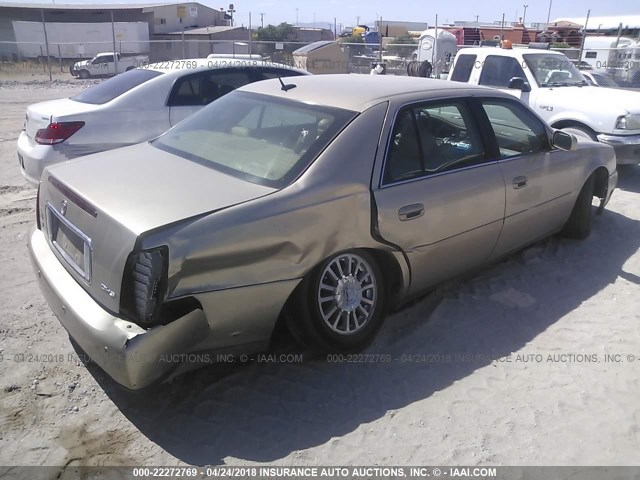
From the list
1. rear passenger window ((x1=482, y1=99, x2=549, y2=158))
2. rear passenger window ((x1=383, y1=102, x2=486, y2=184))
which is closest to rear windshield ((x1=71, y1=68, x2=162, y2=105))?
rear passenger window ((x1=383, y1=102, x2=486, y2=184))

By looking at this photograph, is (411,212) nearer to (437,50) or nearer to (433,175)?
(433,175)

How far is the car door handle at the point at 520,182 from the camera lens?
430 cm

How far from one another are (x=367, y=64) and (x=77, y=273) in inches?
855

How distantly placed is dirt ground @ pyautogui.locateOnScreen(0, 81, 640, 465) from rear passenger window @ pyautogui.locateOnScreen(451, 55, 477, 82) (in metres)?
5.78

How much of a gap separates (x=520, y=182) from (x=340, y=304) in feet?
6.37

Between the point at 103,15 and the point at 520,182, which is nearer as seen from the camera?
the point at 520,182

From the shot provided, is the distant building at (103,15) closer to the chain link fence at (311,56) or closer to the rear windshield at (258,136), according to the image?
the chain link fence at (311,56)

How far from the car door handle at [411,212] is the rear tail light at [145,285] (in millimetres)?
1531

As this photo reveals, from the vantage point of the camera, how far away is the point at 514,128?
15.2 ft

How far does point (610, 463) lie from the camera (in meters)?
2.77

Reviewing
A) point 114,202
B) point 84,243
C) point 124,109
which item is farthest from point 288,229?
point 124,109

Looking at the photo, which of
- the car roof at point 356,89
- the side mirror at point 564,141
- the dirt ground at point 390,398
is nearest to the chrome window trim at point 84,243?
the dirt ground at point 390,398

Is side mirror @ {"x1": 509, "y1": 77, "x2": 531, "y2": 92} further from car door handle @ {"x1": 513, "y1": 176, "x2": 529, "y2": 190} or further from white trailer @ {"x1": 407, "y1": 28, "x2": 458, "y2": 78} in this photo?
white trailer @ {"x1": 407, "y1": 28, "x2": 458, "y2": 78}

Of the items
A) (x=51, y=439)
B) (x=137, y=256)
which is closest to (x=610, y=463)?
(x=137, y=256)
